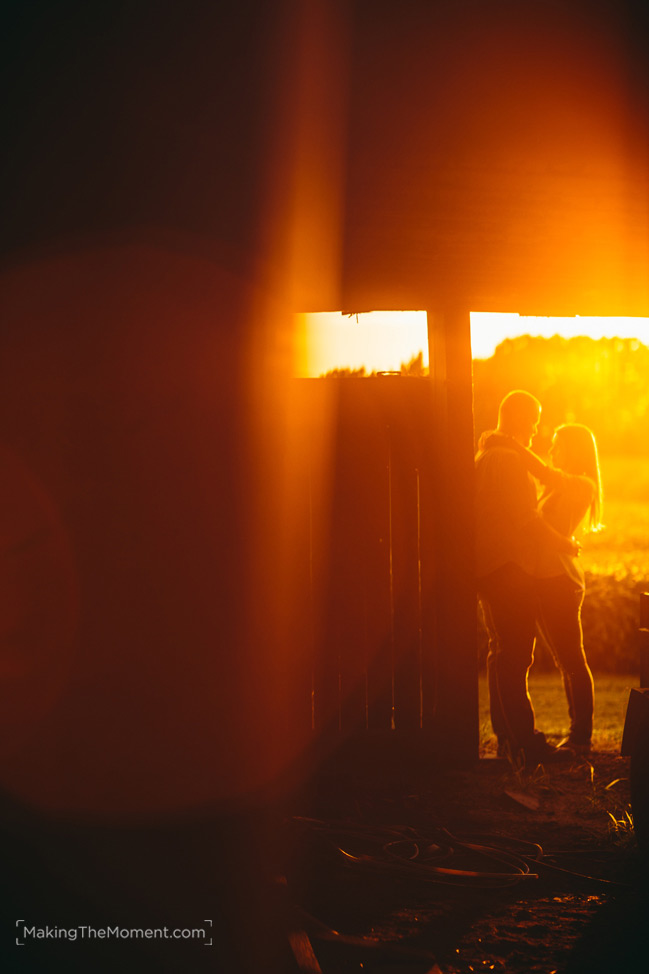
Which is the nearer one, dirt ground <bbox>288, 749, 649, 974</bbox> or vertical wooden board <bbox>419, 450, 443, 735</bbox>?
dirt ground <bbox>288, 749, 649, 974</bbox>

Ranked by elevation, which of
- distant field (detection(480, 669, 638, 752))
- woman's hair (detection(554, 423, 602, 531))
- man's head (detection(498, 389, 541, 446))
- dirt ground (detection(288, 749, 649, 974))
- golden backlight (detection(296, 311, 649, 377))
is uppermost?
golden backlight (detection(296, 311, 649, 377))

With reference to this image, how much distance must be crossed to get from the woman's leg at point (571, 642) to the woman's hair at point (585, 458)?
53 cm

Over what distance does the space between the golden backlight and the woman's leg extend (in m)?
1.67

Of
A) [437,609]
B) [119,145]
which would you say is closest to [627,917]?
[437,609]

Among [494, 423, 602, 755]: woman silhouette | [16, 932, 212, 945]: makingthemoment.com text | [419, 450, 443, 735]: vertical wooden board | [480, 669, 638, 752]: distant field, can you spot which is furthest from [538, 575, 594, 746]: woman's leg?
[16, 932, 212, 945]: makingthemoment.com text

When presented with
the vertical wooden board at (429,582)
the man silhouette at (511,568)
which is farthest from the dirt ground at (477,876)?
the vertical wooden board at (429,582)

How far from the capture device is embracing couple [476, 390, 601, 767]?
17.2 feet

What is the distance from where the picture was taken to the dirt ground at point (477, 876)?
2.97 m

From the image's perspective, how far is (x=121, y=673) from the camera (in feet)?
12.4

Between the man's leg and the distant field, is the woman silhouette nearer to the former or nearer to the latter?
the man's leg

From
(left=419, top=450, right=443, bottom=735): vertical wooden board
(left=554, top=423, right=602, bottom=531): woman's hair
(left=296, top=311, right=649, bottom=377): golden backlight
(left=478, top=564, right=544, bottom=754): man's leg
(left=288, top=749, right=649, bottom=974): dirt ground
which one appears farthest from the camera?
(left=296, top=311, right=649, bottom=377): golden backlight

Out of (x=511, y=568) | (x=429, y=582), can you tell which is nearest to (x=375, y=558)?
(x=429, y=582)

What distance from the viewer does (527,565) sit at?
529cm

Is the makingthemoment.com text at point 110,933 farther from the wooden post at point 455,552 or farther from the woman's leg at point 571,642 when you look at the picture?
the woman's leg at point 571,642
